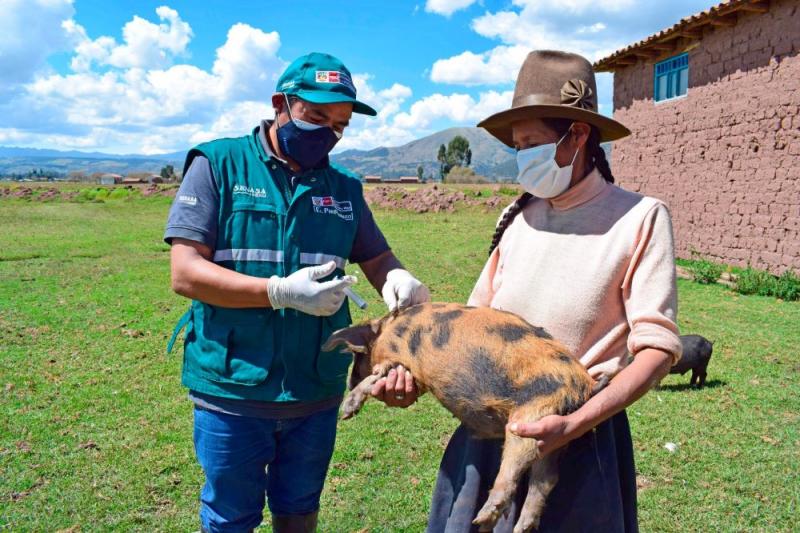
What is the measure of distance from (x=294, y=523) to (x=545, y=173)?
1.93 metres

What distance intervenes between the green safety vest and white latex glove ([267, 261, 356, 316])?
0.51 ft

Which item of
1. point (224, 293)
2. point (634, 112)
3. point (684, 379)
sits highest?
point (634, 112)

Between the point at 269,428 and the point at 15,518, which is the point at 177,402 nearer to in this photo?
the point at 15,518

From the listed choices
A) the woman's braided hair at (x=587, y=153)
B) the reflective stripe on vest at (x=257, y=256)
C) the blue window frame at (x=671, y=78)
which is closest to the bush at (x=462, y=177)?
the blue window frame at (x=671, y=78)

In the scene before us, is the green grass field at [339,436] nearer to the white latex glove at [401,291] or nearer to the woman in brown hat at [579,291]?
the white latex glove at [401,291]

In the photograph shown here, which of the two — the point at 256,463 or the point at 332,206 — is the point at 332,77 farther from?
the point at 256,463

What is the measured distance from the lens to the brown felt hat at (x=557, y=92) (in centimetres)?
212

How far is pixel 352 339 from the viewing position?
270 cm

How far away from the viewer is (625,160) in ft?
53.2

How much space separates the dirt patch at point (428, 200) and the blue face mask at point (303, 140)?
22399 millimetres

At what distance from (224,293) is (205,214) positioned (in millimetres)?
341

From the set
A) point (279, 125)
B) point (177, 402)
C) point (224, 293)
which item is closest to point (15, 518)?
point (177, 402)

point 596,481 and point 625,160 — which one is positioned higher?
point 625,160

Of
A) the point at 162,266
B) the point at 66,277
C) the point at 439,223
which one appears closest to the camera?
the point at 66,277
